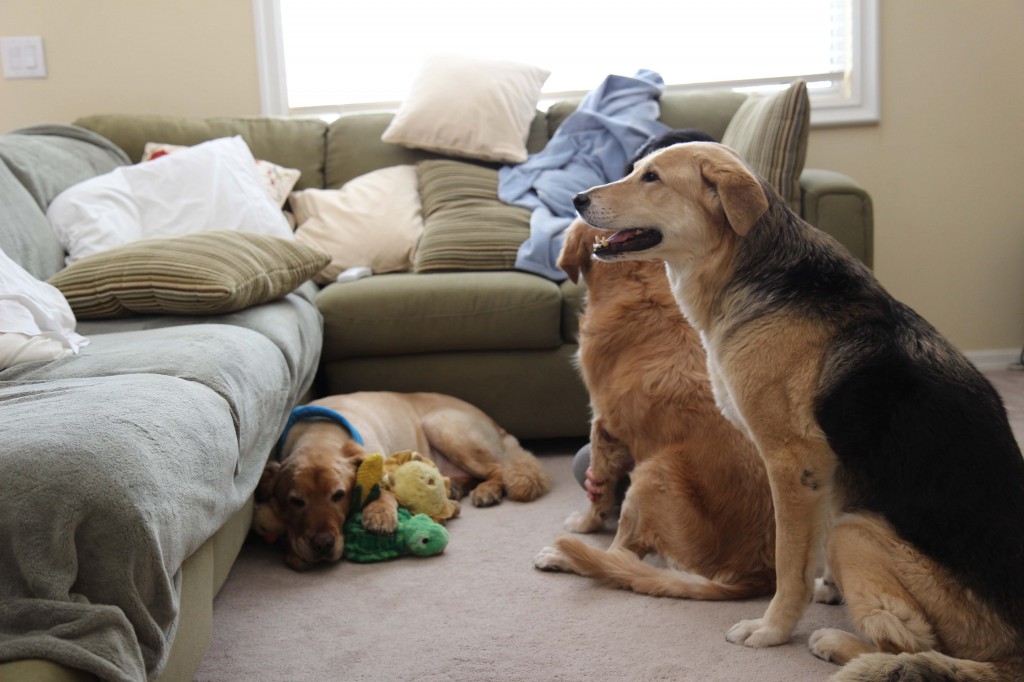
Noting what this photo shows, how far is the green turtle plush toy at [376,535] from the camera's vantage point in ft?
8.40

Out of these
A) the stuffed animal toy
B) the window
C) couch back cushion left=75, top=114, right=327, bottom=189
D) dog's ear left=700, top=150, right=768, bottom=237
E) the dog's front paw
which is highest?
the window

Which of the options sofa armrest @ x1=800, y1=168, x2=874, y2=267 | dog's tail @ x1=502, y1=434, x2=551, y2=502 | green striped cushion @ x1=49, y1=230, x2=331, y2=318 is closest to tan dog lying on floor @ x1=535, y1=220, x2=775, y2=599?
dog's tail @ x1=502, y1=434, x2=551, y2=502

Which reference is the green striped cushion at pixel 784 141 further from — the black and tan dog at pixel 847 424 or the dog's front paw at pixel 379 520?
the dog's front paw at pixel 379 520

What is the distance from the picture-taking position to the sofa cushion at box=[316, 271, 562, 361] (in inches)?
137

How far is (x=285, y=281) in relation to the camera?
3.05 meters

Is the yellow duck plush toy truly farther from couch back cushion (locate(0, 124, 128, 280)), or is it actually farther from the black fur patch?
couch back cushion (locate(0, 124, 128, 280))

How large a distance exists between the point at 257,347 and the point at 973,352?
12.7ft

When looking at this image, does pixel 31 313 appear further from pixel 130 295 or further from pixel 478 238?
pixel 478 238

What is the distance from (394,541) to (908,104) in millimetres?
3614

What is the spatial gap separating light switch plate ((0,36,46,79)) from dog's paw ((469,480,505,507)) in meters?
3.29

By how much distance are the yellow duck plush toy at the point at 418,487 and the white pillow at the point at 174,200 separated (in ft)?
3.97

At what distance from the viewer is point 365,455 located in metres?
2.66

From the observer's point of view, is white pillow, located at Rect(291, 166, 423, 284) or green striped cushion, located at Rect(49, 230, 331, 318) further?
white pillow, located at Rect(291, 166, 423, 284)

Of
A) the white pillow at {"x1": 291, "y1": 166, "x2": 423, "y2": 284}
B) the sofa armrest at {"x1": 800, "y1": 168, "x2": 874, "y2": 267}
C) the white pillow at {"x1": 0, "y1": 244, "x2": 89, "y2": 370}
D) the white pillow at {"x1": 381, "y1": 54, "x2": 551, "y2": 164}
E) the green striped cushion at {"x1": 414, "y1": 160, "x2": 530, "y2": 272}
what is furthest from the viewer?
the white pillow at {"x1": 381, "y1": 54, "x2": 551, "y2": 164}
